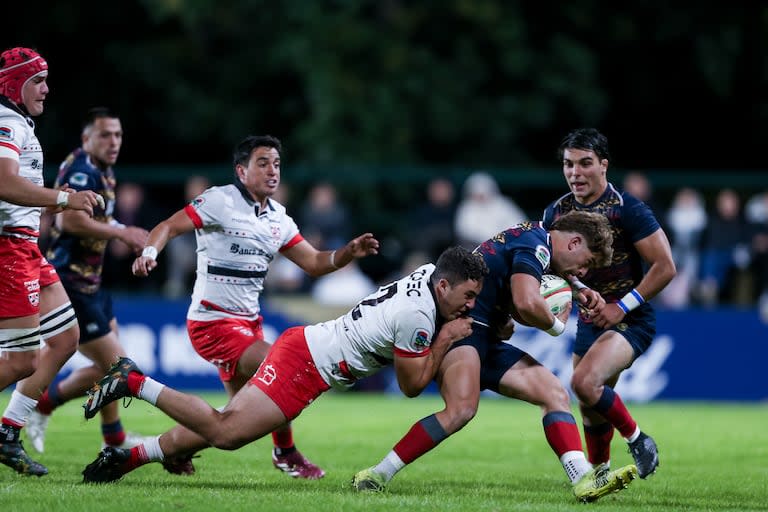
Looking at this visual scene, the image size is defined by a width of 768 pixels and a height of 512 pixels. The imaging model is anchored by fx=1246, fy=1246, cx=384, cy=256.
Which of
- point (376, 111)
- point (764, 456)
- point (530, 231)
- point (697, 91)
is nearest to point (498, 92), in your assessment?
point (376, 111)

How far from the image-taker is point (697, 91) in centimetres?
2736

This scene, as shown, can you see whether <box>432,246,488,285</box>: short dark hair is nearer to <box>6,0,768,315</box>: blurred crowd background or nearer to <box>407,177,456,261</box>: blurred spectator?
<box>407,177,456,261</box>: blurred spectator

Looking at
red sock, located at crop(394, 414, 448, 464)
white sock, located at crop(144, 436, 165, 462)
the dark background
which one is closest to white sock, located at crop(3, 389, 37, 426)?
white sock, located at crop(144, 436, 165, 462)

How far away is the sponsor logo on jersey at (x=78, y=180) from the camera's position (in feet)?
32.2

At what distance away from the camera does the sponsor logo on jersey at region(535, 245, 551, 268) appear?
7.95 metres

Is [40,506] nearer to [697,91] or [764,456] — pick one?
[764,456]

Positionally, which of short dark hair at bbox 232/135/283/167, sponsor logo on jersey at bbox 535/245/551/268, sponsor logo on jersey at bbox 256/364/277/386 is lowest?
sponsor logo on jersey at bbox 256/364/277/386

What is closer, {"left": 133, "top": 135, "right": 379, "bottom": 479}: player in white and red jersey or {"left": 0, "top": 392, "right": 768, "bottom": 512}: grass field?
{"left": 0, "top": 392, "right": 768, "bottom": 512}: grass field

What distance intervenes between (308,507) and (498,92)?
19.6 metres

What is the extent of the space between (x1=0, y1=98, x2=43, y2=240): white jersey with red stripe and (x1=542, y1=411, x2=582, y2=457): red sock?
3.70 m

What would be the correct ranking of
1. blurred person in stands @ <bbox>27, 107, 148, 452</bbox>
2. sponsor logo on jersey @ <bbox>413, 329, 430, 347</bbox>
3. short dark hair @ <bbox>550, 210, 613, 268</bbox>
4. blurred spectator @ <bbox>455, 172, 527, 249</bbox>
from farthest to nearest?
1. blurred spectator @ <bbox>455, 172, 527, 249</bbox>
2. blurred person in stands @ <bbox>27, 107, 148, 452</bbox>
3. short dark hair @ <bbox>550, 210, 613, 268</bbox>
4. sponsor logo on jersey @ <bbox>413, 329, 430, 347</bbox>

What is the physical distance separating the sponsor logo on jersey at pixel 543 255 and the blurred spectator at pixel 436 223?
992 cm

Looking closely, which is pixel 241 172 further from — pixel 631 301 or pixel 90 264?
pixel 631 301

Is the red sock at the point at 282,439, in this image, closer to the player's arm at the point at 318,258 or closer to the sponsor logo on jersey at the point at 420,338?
the player's arm at the point at 318,258
